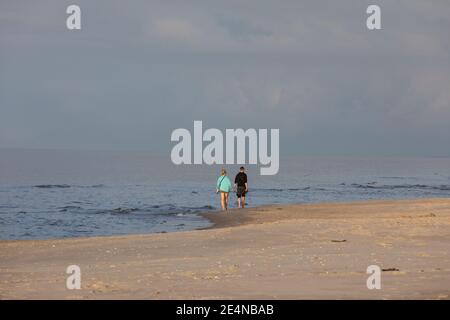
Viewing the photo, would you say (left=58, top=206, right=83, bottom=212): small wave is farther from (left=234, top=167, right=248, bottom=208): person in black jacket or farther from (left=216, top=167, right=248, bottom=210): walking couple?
(left=234, top=167, right=248, bottom=208): person in black jacket

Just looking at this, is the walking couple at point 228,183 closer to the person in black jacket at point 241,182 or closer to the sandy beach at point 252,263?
the person in black jacket at point 241,182

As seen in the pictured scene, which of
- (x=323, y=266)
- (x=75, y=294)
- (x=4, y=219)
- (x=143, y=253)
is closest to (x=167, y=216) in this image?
(x=4, y=219)

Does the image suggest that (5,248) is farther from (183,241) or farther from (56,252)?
(183,241)

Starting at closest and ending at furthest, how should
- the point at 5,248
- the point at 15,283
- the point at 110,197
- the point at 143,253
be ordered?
1. the point at 15,283
2. the point at 143,253
3. the point at 5,248
4. the point at 110,197

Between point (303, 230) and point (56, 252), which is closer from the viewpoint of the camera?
point (56, 252)

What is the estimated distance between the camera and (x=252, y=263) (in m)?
13.6

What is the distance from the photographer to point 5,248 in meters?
19.9

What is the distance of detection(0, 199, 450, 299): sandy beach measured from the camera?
10.5 metres

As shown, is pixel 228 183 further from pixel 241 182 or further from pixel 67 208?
pixel 67 208

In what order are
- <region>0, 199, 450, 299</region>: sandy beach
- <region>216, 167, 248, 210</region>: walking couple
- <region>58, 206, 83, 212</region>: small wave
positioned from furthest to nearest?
1. <region>58, 206, 83, 212</region>: small wave
2. <region>216, 167, 248, 210</region>: walking couple
3. <region>0, 199, 450, 299</region>: sandy beach

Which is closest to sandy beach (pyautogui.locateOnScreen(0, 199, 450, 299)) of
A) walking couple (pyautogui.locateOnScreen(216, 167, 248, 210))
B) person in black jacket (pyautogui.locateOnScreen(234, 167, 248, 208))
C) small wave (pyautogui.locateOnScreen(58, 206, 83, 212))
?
walking couple (pyautogui.locateOnScreen(216, 167, 248, 210))

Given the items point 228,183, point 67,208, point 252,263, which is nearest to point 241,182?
point 228,183

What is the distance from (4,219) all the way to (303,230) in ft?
74.1

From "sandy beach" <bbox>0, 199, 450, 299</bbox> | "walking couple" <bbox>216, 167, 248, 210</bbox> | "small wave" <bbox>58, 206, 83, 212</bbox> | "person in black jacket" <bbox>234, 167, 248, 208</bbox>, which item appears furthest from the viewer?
"small wave" <bbox>58, 206, 83, 212</bbox>
